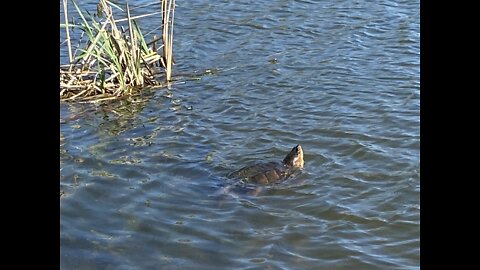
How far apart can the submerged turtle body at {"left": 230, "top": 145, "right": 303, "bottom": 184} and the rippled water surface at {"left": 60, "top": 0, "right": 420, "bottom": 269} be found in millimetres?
108

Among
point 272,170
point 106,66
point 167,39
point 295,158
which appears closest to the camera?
point 272,170

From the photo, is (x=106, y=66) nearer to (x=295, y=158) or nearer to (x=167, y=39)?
(x=167, y=39)

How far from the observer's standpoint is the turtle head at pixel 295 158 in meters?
5.48

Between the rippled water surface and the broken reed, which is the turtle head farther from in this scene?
the broken reed

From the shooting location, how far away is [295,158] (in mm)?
5520

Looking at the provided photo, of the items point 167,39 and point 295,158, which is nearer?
point 295,158

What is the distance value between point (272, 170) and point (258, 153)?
2.22ft

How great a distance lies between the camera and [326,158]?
19.1 ft

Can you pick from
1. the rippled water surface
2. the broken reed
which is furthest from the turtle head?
the broken reed

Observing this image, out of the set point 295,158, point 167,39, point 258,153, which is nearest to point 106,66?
point 167,39

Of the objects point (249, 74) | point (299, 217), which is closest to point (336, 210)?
point (299, 217)
